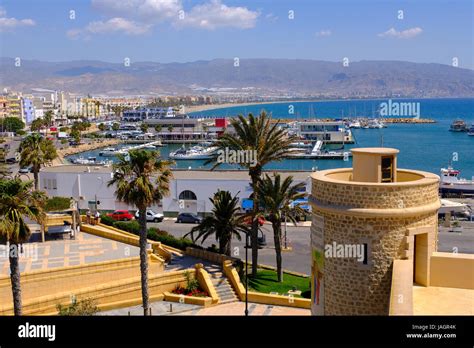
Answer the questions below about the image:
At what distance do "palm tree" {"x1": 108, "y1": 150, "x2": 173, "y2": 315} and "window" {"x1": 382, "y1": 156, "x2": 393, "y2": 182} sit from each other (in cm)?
800

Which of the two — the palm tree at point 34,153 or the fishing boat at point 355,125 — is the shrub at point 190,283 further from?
the fishing boat at point 355,125

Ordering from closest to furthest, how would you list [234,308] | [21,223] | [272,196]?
[21,223] < [234,308] < [272,196]

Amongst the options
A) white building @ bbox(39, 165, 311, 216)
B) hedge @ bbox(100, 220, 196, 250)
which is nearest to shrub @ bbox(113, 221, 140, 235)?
hedge @ bbox(100, 220, 196, 250)

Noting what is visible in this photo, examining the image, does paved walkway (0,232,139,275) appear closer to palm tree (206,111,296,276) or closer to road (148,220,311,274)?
road (148,220,311,274)

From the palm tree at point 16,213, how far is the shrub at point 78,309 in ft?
6.96

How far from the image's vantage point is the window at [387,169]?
11570 millimetres

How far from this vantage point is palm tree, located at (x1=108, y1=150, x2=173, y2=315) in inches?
665

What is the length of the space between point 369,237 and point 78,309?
419 inches

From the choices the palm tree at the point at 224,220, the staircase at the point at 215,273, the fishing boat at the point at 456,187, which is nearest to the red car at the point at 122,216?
the staircase at the point at 215,273

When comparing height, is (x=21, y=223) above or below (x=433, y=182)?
below

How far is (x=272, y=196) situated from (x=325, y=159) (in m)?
72.8

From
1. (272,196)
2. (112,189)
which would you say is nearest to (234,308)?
(272,196)

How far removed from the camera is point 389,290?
10.1m
